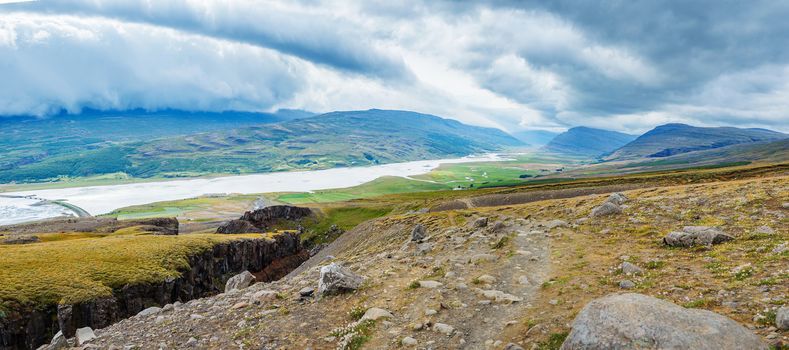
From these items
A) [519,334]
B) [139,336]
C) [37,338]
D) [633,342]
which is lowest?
[37,338]

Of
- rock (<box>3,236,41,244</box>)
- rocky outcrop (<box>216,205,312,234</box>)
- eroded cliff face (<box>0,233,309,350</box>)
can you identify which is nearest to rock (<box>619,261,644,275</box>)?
eroded cliff face (<box>0,233,309,350</box>)

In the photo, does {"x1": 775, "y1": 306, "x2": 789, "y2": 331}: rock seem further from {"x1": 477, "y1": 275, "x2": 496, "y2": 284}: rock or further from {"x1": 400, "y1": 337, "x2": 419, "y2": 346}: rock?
{"x1": 477, "y1": 275, "x2": 496, "y2": 284}: rock

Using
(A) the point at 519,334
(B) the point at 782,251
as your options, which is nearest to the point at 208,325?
(A) the point at 519,334

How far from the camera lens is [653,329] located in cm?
1042

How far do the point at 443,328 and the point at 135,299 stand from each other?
40.2 meters

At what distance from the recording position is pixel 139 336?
1966 centimetres

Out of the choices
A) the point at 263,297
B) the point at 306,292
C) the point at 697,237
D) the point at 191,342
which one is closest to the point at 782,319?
the point at 697,237

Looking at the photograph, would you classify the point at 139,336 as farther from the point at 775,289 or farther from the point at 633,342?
the point at 775,289

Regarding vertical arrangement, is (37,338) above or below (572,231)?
below

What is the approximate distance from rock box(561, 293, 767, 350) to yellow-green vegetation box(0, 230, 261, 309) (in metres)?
43.3

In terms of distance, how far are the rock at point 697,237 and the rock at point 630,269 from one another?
501 centimetres

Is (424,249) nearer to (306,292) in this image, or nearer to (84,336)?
(306,292)

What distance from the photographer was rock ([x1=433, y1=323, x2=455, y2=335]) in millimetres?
15594

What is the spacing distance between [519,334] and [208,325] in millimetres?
15418
